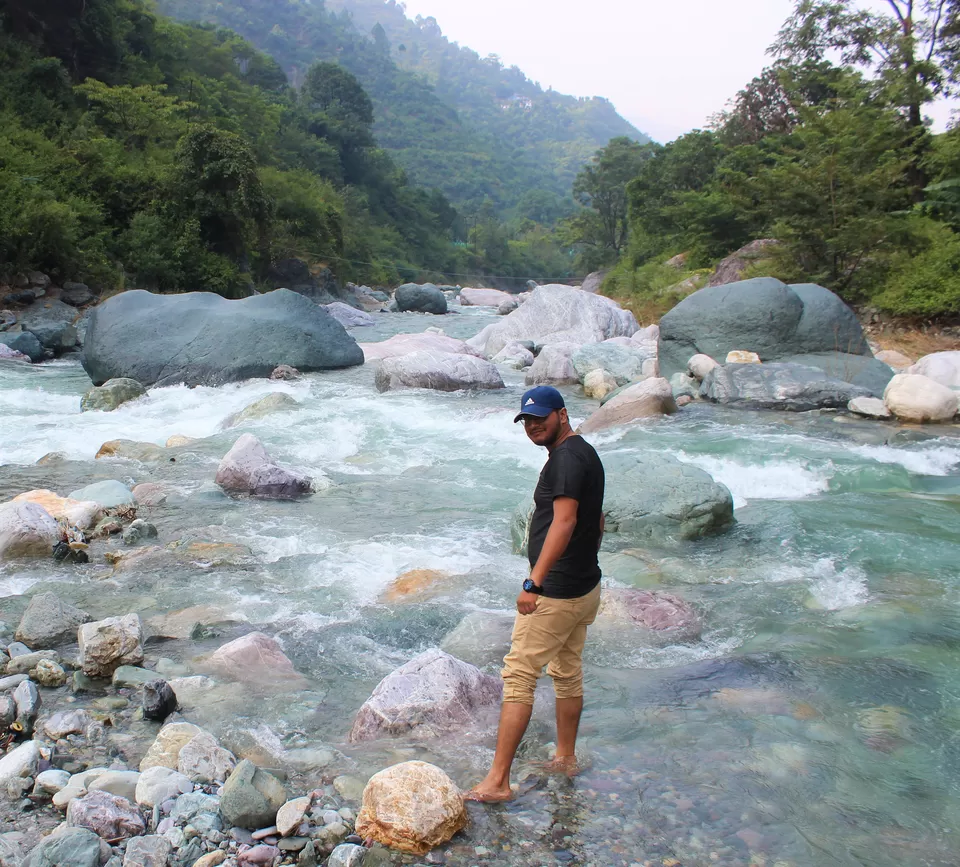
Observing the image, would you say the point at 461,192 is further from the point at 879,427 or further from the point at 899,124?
the point at 879,427

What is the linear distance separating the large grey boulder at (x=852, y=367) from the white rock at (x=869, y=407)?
2.44 ft

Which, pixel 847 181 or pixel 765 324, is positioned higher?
pixel 847 181

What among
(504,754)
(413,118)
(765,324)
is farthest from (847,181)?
(413,118)

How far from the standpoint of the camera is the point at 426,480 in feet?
27.1

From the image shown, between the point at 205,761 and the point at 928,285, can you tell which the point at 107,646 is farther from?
the point at 928,285

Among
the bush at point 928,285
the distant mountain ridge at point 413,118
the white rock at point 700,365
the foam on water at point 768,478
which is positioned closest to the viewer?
the foam on water at point 768,478

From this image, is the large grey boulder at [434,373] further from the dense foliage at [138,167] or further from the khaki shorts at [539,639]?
the dense foliage at [138,167]

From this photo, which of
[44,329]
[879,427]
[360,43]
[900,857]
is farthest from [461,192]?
[900,857]

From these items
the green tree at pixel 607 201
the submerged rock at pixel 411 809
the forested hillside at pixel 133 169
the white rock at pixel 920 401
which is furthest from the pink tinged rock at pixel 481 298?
the submerged rock at pixel 411 809

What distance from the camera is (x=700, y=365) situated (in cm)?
1292

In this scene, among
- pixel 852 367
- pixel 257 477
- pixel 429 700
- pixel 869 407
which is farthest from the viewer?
pixel 852 367

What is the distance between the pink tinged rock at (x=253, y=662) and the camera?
13.5ft

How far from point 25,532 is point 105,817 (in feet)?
11.6

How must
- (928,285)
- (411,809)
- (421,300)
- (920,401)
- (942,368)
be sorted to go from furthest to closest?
(421,300)
(928,285)
(942,368)
(920,401)
(411,809)
